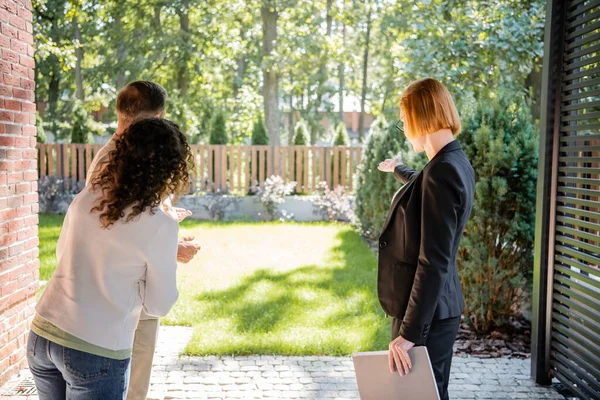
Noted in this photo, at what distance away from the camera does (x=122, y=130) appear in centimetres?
314

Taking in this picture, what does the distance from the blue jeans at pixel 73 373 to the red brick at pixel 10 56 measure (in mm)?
2670

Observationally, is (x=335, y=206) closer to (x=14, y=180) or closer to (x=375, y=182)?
(x=375, y=182)

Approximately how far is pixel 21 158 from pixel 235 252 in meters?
5.17

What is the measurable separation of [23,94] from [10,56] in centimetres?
30

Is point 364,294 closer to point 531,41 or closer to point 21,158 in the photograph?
point 21,158

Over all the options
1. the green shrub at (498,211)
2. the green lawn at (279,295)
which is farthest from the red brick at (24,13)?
the green shrub at (498,211)

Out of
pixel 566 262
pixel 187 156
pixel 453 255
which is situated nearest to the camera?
pixel 187 156

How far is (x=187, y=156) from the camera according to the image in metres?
2.11

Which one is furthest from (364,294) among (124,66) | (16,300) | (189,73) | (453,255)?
(124,66)

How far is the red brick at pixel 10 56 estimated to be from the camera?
4.05 metres

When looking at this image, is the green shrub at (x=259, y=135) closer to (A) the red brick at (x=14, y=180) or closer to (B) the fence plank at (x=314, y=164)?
(B) the fence plank at (x=314, y=164)

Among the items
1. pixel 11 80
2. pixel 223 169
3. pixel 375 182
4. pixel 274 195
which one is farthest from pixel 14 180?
pixel 223 169

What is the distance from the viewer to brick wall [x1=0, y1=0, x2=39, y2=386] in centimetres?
410

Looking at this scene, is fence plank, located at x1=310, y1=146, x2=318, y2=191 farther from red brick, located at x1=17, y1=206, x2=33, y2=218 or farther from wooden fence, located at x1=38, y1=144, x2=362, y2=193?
red brick, located at x1=17, y1=206, x2=33, y2=218
